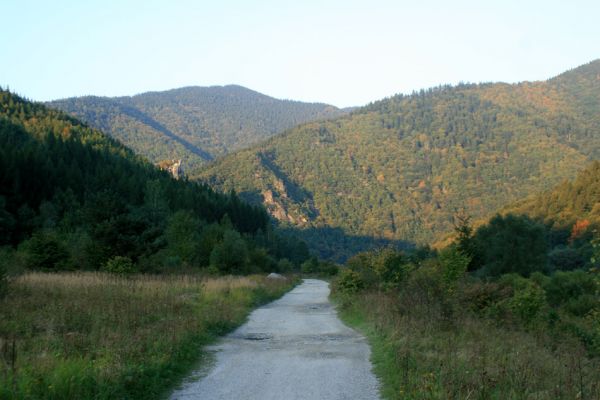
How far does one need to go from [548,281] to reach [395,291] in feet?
76.8

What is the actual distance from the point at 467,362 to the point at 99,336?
289 inches

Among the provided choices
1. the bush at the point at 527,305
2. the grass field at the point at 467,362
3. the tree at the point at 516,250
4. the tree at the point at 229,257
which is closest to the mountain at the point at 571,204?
the tree at the point at 516,250

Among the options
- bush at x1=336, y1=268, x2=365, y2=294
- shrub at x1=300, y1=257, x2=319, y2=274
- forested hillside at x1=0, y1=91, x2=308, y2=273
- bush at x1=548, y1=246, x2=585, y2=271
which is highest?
forested hillside at x1=0, y1=91, x2=308, y2=273

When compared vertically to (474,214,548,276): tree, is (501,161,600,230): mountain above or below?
above

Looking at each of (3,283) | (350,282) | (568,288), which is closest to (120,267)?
(350,282)

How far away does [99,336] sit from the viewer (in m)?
11.2

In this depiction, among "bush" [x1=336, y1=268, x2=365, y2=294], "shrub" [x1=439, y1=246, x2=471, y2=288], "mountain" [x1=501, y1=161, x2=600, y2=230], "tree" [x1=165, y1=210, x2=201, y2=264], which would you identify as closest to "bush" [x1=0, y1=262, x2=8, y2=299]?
"shrub" [x1=439, y1=246, x2=471, y2=288]

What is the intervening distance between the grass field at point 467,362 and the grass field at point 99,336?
4.18 meters

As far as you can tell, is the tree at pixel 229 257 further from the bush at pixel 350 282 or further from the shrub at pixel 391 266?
the shrub at pixel 391 266

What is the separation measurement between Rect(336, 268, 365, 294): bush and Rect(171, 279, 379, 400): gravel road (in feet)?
36.7

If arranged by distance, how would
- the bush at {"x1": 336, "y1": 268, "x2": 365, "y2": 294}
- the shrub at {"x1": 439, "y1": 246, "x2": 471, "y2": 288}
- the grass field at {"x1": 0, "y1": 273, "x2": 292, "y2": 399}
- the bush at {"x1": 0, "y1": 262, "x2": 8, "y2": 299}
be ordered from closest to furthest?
1. the grass field at {"x1": 0, "y1": 273, "x2": 292, "y2": 399}
2. the bush at {"x1": 0, "y1": 262, "x2": 8, "y2": 299}
3. the shrub at {"x1": 439, "y1": 246, "x2": 471, "y2": 288}
4. the bush at {"x1": 336, "y1": 268, "x2": 365, "y2": 294}

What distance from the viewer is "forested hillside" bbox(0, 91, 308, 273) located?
33844 millimetres

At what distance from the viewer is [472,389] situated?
809cm

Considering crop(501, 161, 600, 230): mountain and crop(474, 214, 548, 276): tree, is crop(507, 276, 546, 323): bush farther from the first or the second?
crop(501, 161, 600, 230): mountain
